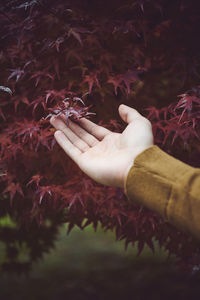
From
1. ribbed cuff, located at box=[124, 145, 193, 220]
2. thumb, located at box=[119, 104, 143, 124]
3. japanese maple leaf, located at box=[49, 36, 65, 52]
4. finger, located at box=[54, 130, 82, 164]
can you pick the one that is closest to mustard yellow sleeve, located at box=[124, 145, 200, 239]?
ribbed cuff, located at box=[124, 145, 193, 220]

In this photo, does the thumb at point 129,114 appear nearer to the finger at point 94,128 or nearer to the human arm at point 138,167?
the human arm at point 138,167

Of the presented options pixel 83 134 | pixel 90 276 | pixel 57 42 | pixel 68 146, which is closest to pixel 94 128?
pixel 83 134

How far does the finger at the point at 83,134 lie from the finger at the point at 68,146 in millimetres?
112

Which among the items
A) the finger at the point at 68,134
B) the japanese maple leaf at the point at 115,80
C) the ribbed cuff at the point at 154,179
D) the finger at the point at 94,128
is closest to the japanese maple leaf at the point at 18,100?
the finger at the point at 68,134

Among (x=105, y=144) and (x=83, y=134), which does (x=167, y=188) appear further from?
(x=83, y=134)

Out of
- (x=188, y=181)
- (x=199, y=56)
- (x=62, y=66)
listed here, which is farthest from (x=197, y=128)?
(x=62, y=66)

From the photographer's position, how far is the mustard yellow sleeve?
117 cm

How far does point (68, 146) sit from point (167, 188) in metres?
0.64

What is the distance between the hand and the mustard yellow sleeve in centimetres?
9

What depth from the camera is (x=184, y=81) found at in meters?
1.89

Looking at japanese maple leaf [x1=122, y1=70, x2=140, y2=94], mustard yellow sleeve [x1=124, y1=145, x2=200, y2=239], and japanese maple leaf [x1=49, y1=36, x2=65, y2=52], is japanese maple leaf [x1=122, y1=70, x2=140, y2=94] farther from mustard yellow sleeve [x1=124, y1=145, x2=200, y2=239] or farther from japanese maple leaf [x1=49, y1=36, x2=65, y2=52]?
mustard yellow sleeve [x1=124, y1=145, x2=200, y2=239]

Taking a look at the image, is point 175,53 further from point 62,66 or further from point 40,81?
point 40,81

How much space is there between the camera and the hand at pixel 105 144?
4.72 feet

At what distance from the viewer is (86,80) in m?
1.75
